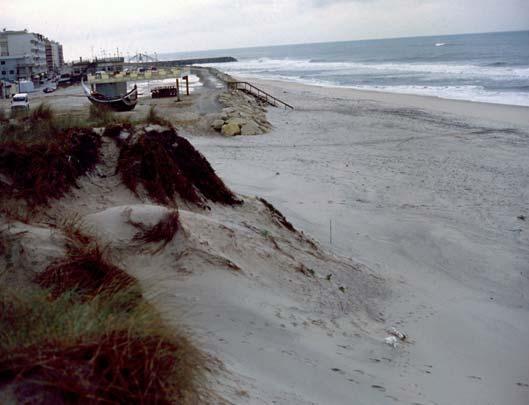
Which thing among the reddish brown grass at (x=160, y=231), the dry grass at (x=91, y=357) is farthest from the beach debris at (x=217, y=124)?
the dry grass at (x=91, y=357)

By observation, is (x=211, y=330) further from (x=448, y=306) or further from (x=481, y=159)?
(x=481, y=159)

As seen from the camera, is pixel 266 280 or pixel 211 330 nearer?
pixel 211 330

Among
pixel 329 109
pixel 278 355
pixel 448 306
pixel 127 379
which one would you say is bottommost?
pixel 448 306

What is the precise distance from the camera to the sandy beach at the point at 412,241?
14.6ft

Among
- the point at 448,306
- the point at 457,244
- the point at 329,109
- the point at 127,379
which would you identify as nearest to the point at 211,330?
the point at 127,379

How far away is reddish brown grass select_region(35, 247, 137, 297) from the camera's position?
4.17 metres

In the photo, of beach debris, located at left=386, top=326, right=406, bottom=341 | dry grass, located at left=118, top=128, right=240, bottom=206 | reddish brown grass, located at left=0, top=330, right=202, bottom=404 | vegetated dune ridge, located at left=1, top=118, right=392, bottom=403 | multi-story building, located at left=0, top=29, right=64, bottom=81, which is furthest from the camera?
multi-story building, located at left=0, top=29, right=64, bottom=81

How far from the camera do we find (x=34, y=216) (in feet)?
19.8

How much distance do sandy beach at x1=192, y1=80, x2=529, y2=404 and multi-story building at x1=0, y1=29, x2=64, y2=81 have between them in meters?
74.6

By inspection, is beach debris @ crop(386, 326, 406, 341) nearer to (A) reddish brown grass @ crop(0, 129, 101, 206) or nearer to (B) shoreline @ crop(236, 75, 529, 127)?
(A) reddish brown grass @ crop(0, 129, 101, 206)

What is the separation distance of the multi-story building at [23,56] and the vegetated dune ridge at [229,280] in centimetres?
8253

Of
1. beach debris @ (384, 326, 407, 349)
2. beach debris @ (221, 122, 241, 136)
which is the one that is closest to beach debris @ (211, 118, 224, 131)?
beach debris @ (221, 122, 241, 136)

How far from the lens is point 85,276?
4.43m

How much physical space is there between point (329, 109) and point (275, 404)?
92.4ft
